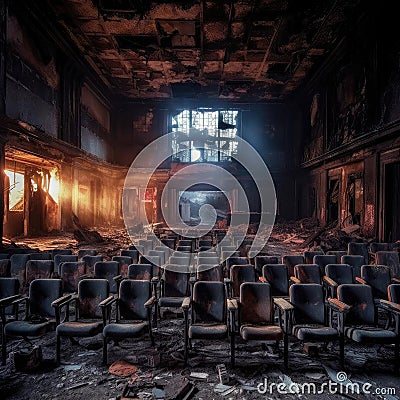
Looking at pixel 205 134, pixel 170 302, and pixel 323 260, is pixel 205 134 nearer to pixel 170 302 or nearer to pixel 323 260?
pixel 323 260

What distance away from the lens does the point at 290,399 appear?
120 inches

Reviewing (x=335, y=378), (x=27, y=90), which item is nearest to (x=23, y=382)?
(x=335, y=378)

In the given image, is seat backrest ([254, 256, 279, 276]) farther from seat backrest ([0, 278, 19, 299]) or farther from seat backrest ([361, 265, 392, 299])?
seat backrest ([0, 278, 19, 299])

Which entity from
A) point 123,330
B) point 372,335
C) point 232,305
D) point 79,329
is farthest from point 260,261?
point 79,329

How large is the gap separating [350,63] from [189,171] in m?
9.72

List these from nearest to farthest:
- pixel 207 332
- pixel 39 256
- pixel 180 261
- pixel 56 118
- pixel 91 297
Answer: pixel 207 332 → pixel 91 297 → pixel 180 261 → pixel 39 256 → pixel 56 118

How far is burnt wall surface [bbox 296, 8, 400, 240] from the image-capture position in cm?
898

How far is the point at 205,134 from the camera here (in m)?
19.5

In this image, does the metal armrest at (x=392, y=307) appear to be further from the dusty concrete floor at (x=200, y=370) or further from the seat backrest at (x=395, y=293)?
the dusty concrete floor at (x=200, y=370)

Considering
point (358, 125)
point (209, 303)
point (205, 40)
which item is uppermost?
point (205, 40)

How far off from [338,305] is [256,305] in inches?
37.1

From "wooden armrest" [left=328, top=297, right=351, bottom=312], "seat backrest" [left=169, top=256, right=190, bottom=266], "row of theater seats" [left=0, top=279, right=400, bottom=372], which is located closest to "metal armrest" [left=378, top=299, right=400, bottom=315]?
"row of theater seats" [left=0, top=279, right=400, bottom=372]

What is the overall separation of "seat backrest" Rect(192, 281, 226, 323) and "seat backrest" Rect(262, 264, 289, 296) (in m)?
1.22

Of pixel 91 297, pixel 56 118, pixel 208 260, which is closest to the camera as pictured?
pixel 91 297
